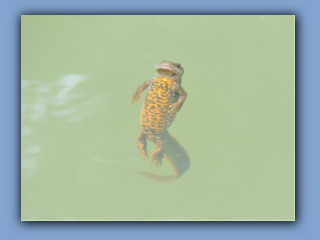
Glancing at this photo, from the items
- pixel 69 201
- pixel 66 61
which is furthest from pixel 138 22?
pixel 69 201

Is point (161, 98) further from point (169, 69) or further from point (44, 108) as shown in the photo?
point (44, 108)

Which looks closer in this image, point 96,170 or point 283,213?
point 283,213

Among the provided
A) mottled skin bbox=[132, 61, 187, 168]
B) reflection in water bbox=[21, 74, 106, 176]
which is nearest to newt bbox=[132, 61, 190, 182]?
mottled skin bbox=[132, 61, 187, 168]

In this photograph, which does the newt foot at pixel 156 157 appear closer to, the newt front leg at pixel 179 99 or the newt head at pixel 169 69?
the newt front leg at pixel 179 99

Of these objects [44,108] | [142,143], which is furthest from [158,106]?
[44,108]

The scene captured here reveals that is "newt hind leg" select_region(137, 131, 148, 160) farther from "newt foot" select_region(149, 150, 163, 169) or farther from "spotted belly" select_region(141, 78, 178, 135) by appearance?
"spotted belly" select_region(141, 78, 178, 135)

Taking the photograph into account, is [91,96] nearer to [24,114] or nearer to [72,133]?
[72,133]

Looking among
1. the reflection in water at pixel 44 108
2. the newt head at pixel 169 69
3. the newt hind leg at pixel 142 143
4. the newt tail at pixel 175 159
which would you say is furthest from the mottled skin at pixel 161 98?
the reflection in water at pixel 44 108
